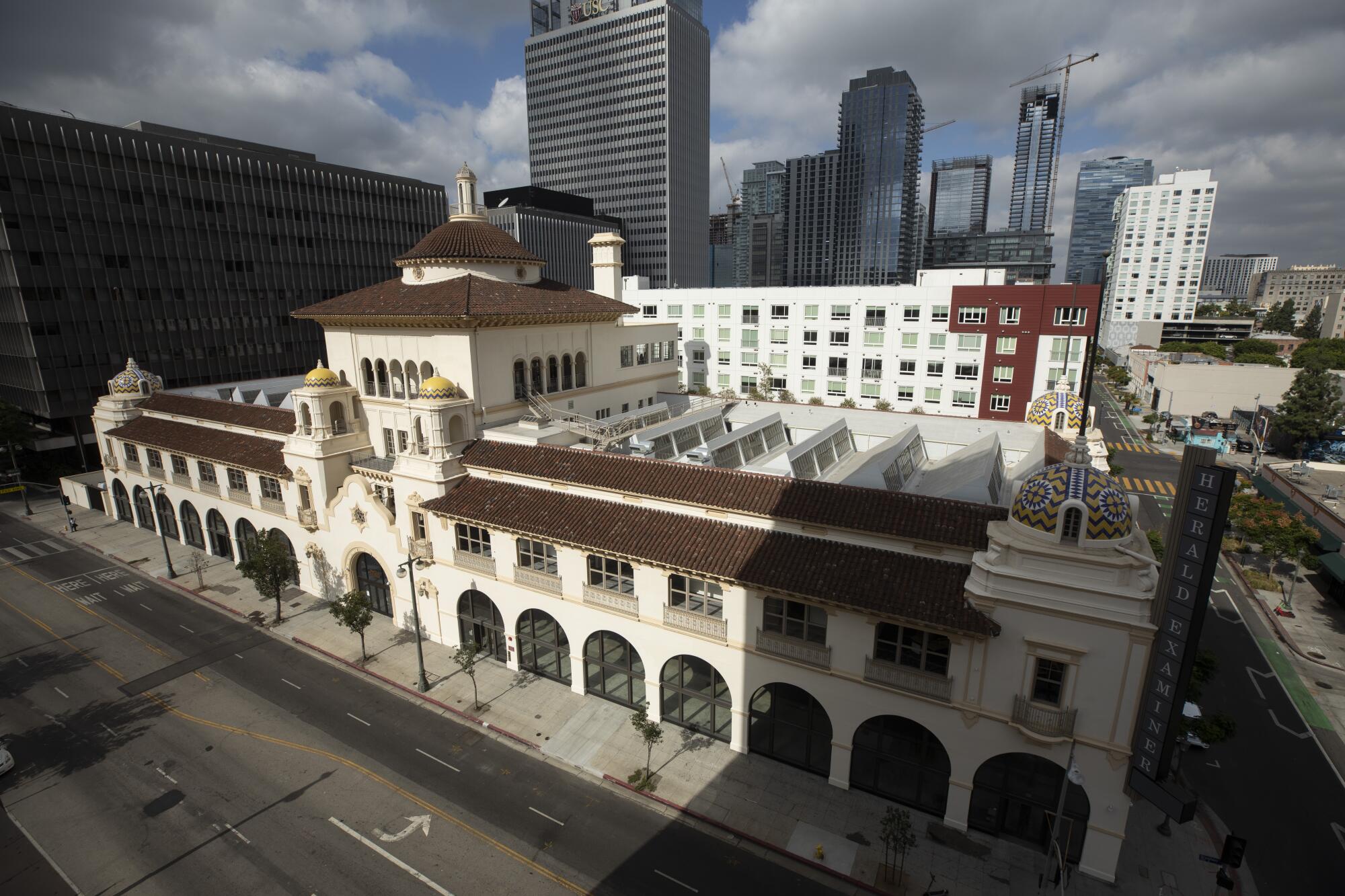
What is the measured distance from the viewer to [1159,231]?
198500mm

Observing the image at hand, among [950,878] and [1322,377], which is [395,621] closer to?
[950,878]

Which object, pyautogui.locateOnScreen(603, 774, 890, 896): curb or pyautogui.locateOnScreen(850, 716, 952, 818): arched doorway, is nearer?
pyautogui.locateOnScreen(603, 774, 890, 896): curb

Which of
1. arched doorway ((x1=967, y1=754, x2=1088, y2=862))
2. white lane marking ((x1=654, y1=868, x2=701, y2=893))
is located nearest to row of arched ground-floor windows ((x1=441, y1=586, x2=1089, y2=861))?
arched doorway ((x1=967, y1=754, x2=1088, y2=862))

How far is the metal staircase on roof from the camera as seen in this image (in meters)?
36.4

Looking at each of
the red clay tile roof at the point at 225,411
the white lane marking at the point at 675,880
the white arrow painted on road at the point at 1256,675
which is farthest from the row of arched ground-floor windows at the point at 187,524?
the white arrow painted on road at the point at 1256,675

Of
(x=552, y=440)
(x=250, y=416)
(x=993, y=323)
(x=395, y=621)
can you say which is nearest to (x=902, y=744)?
(x=552, y=440)

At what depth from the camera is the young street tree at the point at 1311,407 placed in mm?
74500

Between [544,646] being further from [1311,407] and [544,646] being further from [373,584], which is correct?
[1311,407]

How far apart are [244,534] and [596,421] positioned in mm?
27191

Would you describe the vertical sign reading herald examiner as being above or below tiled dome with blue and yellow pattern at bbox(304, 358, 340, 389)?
below

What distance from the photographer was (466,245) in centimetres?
4100

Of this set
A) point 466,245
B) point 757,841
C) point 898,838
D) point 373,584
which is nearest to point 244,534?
point 373,584

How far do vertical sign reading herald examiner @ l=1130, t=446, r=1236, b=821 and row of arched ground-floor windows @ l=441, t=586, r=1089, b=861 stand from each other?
282 cm

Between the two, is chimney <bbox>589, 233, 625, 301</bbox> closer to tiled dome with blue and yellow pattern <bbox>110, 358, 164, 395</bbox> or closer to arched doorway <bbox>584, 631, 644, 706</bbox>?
arched doorway <bbox>584, 631, 644, 706</bbox>
